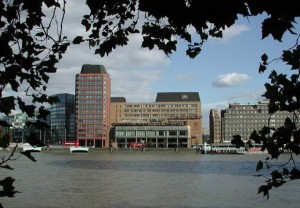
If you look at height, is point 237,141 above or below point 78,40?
below

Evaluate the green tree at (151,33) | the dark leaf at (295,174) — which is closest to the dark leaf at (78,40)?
the green tree at (151,33)

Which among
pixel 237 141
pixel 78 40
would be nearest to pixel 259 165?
pixel 237 141

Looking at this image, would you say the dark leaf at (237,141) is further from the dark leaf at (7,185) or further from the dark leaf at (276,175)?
the dark leaf at (7,185)

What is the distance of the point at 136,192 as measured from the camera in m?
30.9

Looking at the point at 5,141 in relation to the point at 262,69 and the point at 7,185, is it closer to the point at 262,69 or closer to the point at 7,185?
the point at 7,185

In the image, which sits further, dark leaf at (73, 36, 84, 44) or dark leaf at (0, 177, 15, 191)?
dark leaf at (73, 36, 84, 44)

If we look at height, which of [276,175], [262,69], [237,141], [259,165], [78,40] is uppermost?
[78,40]

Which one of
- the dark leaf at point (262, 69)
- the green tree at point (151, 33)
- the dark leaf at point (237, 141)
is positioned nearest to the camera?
the green tree at point (151, 33)

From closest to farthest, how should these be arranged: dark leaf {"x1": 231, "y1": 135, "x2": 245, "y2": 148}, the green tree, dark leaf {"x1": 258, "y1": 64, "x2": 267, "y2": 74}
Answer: the green tree < dark leaf {"x1": 231, "y1": 135, "x2": 245, "y2": 148} < dark leaf {"x1": 258, "y1": 64, "x2": 267, "y2": 74}

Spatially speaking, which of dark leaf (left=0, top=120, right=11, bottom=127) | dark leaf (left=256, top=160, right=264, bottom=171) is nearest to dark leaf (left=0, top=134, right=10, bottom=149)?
dark leaf (left=0, top=120, right=11, bottom=127)

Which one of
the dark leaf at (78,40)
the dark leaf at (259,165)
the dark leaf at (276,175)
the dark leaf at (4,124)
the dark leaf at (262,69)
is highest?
the dark leaf at (78,40)

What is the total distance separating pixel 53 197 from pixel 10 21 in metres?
24.3

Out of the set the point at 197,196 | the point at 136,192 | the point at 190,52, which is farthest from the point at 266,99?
the point at 136,192

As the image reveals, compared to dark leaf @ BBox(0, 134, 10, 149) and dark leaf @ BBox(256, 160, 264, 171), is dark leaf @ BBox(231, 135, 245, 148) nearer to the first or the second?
dark leaf @ BBox(256, 160, 264, 171)
